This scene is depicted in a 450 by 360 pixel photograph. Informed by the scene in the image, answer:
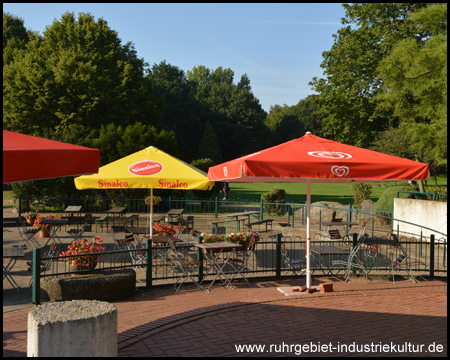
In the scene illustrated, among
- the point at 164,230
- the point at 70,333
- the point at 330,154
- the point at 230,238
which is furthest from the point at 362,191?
the point at 70,333

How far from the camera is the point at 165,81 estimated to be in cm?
7525

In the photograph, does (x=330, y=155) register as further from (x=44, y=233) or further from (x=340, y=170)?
(x=44, y=233)

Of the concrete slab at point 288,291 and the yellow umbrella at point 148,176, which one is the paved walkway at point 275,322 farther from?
the yellow umbrella at point 148,176

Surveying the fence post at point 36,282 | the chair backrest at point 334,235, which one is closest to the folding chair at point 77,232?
the fence post at point 36,282

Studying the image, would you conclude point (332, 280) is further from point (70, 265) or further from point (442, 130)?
point (442, 130)

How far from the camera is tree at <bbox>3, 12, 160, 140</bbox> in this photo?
3288 cm

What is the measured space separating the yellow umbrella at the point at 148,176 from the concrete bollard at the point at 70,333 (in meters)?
5.67

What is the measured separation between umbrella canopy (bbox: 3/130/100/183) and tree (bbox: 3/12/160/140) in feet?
94.4

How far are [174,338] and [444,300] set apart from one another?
16.6 ft

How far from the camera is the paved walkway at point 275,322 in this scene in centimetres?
568

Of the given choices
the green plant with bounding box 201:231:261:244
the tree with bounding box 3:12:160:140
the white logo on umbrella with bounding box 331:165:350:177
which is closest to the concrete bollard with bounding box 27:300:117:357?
the white logo on umbrella with bounding box 331:165:350:177

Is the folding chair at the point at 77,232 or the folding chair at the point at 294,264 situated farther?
the folding chair at the point at 77,232

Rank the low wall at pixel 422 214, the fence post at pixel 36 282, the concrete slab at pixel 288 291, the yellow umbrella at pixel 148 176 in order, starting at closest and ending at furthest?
the fence post at pixel 36 282 < the concrete slab at pixel 288 291 < the yellow umbrella at pixel 148 176 < the low wall at pixel 422 214

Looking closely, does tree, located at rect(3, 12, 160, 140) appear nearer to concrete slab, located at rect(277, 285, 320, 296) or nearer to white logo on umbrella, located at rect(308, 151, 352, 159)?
concrete slab, located at rect(277, 285, 320, 296)
